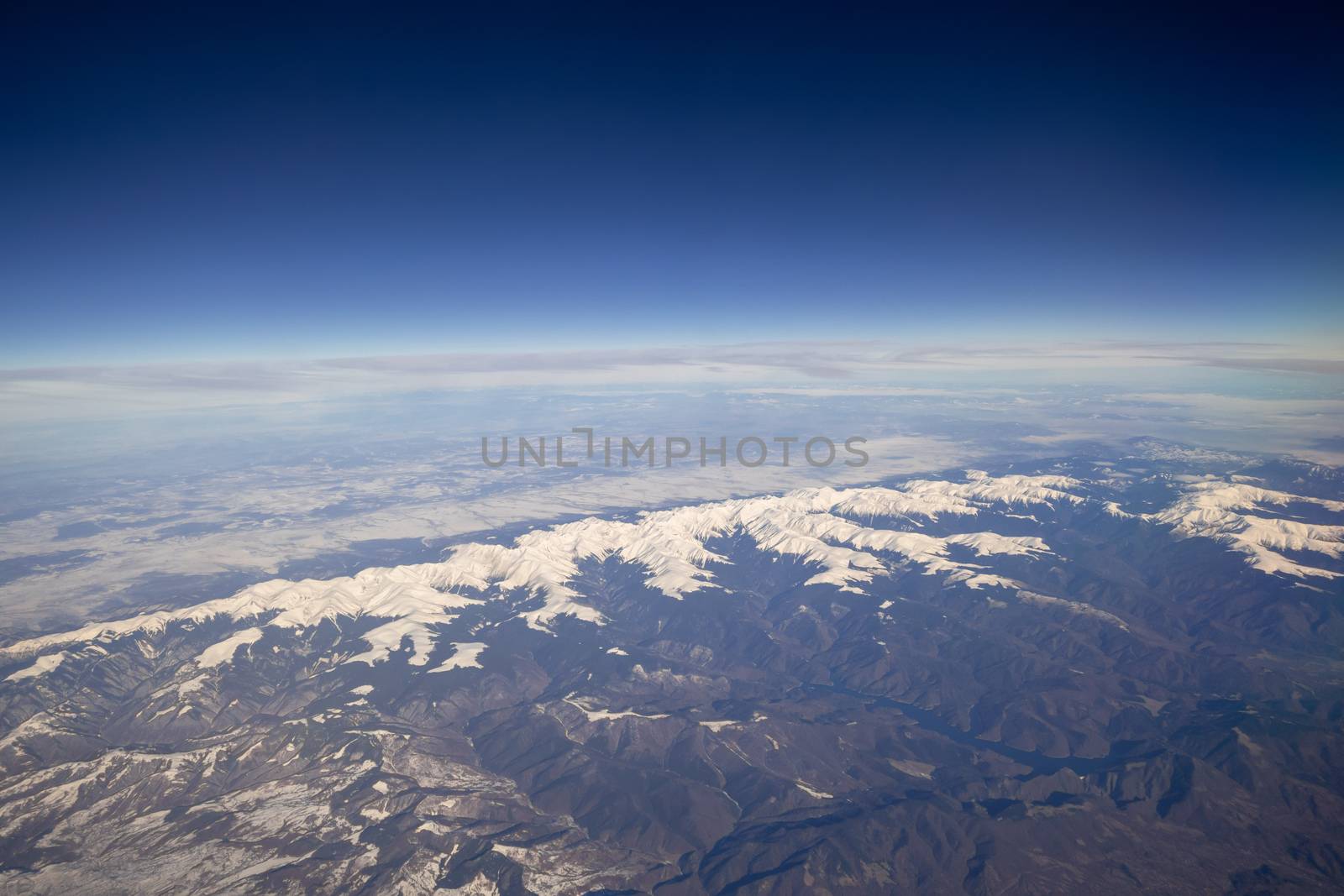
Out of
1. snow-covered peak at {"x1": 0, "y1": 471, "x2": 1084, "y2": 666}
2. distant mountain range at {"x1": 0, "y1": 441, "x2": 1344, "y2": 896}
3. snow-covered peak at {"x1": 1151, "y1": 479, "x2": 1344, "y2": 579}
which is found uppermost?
snow-covered peak at {"x1": 1151, "y1": 479, "x2": 1344, "y2": 579}

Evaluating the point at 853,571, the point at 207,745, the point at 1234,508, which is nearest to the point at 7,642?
the point at 207,745

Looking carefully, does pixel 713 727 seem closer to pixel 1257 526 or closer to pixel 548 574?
pixel 548 574

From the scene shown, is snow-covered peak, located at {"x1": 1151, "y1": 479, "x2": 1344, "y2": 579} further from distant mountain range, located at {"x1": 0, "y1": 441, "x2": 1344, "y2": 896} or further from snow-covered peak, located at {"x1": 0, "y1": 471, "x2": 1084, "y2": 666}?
snow-covered peak, located at {"x1": 0, "y1": 471, "x2": 1084, "y2": 666}

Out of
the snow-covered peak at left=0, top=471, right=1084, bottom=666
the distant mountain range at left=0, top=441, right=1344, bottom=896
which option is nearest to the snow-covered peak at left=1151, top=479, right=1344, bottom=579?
the distant mountain range at left=0, top=441, right=1344, bottom=896

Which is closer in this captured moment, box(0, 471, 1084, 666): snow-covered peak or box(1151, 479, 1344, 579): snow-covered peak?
box(0, 471, 1084, 666): snow-covered peak

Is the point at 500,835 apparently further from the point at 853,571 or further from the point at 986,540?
the point at 986,540

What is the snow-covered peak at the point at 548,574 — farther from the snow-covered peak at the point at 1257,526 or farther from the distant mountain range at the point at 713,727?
the snow-covered peak at the point at 1257,526

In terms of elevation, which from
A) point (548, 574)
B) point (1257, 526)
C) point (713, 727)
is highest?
point (1257, 526)

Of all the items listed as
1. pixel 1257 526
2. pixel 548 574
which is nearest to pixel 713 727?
pixel 548 574
